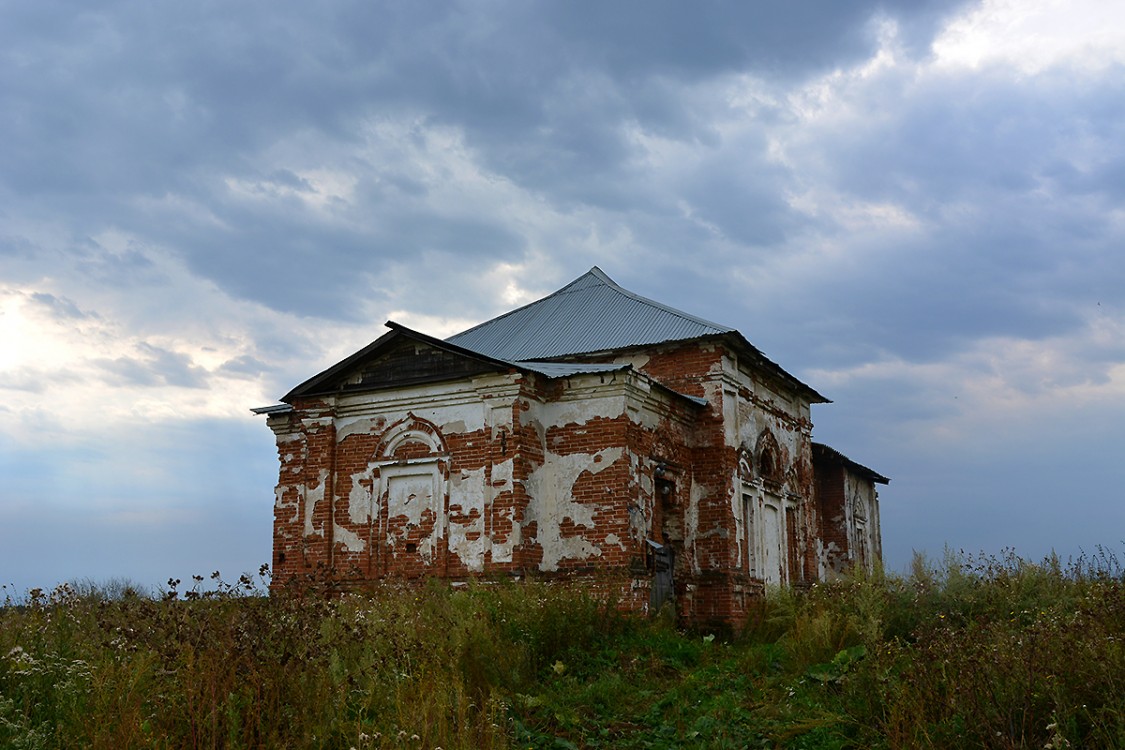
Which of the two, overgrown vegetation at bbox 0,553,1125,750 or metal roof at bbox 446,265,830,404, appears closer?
overgrown vegetation at bbox 0,553,1125,750

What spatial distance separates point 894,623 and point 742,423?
6.45 m

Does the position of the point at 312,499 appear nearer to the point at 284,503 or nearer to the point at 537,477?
the point at 284,503

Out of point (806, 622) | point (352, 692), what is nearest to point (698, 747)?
point (352, 692)

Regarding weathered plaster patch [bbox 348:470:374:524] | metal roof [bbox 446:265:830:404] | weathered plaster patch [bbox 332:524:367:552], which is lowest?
weathered plaster patch [bbox 332:524:367:552]

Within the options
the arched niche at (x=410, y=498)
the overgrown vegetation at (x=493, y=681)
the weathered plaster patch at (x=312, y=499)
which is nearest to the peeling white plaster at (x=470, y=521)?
the arched niche at (x=410, y=498)

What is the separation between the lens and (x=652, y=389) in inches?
614

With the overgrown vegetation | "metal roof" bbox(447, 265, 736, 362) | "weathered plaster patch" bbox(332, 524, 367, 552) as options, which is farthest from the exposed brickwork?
the overgrown vegetation

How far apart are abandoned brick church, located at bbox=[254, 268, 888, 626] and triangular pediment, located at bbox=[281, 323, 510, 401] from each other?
0.03 metres

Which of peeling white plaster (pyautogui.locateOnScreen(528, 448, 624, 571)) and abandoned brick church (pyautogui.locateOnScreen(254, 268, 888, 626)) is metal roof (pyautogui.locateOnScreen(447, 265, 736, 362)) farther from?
peeling white plaster (pyautogui.locateOnScreen(528, 448, 624, 571))

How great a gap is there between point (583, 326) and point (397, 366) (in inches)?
171

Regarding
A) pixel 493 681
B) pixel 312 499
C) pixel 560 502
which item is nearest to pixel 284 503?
pixel 312 499

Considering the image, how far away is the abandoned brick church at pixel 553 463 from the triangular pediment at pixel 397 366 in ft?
0.08

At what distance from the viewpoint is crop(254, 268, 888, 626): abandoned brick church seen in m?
14.7

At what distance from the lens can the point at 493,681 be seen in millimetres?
9312
